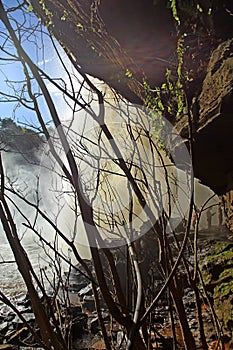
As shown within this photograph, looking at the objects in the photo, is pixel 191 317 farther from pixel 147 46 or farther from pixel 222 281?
pixel 147 46

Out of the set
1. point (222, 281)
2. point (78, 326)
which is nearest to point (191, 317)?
point (222, 281)

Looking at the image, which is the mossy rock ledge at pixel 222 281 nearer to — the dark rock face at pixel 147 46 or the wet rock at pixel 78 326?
the dark rock face at pixel 147 46

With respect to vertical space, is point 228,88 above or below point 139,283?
above

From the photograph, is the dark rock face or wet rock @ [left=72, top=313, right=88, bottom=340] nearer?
the dark rock face

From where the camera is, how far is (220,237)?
728cm

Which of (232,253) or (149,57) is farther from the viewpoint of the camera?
(232,253)

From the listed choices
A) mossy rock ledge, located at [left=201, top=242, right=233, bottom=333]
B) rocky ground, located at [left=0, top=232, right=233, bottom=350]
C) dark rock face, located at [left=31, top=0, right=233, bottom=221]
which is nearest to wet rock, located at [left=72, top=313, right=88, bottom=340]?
rocky ground, located at [left=0, top=232, right=233, bottom=350]

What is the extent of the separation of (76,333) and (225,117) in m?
4.14

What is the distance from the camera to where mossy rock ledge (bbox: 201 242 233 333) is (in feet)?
10.3

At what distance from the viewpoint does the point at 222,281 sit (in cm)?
376

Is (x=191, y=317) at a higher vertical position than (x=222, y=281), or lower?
A: lower

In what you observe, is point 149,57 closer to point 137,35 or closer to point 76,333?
point 137,35

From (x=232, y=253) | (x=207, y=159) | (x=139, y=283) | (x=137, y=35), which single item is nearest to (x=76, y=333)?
(x=232, y=253)

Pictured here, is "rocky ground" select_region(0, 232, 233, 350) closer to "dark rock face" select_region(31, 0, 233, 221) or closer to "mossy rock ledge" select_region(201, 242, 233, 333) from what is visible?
"mossy rock ledge" select_region(201, 242, 233, 333)
